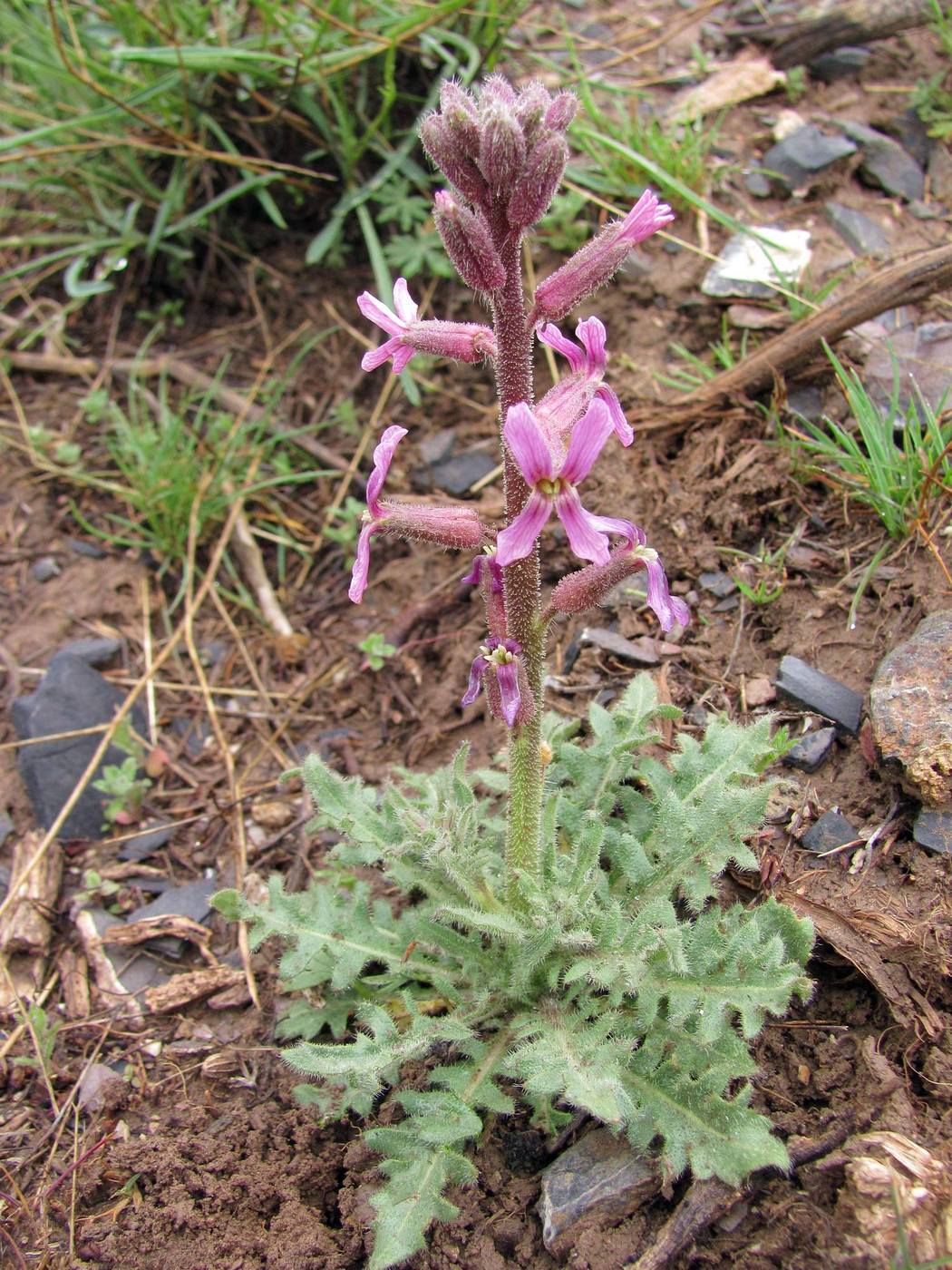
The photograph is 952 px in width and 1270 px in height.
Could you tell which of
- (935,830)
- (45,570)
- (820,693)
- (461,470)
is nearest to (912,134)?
(461,470)

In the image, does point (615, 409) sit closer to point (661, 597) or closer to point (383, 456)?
point (661, 597)

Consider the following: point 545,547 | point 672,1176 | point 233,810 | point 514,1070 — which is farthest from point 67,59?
point 672,1176

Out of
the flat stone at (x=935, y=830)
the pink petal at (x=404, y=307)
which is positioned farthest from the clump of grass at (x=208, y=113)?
the flat stone at (x=935, y=830)

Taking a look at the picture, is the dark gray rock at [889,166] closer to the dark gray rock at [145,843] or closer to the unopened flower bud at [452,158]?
the unopened flower bud at [452,158]

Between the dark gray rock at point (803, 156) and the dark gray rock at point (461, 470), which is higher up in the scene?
the dark gray rock at point (803, 156)

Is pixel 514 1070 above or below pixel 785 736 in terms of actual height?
below

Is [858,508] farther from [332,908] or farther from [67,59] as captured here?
[67,59]

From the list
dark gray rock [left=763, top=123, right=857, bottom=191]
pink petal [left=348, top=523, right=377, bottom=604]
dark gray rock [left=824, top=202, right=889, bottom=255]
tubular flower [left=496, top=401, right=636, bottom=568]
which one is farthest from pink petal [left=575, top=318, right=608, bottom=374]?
dark gray rock [left=763, top=123, right=857, bottom=191]

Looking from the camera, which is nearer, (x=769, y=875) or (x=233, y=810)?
(x=769, y=875)
